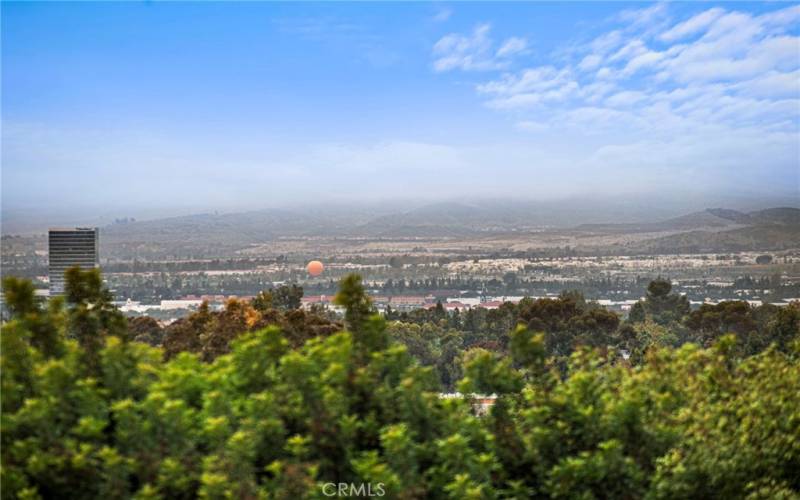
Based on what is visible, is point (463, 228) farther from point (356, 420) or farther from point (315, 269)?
point (356, 420)

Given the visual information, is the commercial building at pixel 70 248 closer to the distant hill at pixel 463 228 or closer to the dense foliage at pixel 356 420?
the dense foliage at pixel 356 420

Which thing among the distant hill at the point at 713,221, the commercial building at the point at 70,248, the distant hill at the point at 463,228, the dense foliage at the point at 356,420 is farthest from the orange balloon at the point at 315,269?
the dense foliage at the point at 356,420

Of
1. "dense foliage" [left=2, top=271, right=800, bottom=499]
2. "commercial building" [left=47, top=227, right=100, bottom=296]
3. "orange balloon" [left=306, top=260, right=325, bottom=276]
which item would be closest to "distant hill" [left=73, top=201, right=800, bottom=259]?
"orange balloon" [left=306, top=260, right=325, bottom=276]

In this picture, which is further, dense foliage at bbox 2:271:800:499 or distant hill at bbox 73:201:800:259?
distant hill at bbox 73:201:800:259

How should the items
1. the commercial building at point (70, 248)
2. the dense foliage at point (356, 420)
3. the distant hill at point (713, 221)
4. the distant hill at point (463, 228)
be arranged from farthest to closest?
the distant hill at point (463, 228) < the distant hill at point (713, 221) < the commercial building at point (70, 248) < the dense foliage at point (356, 420)

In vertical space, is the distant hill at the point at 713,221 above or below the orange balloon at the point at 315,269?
above

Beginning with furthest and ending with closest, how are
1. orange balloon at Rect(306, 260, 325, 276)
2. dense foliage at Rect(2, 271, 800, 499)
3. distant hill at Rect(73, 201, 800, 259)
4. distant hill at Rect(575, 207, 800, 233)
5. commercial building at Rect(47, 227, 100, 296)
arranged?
distant hill at Rect(73, 201, 800, 259) → distant hill at Rect(575, 207, 800, 233) → orange balloon at Rect(306, 260, 325, 276) → commercial building at Rect(47, 227, 100, 296) → dense foliage at Rect(2, 271, 800, 499)

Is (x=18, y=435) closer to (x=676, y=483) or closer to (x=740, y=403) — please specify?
(x=676, y=483)

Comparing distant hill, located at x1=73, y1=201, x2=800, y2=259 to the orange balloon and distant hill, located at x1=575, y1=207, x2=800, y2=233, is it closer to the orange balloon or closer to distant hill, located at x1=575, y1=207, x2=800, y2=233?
distant hill, located at x1=575, y1=207, x2=800, y2=233
